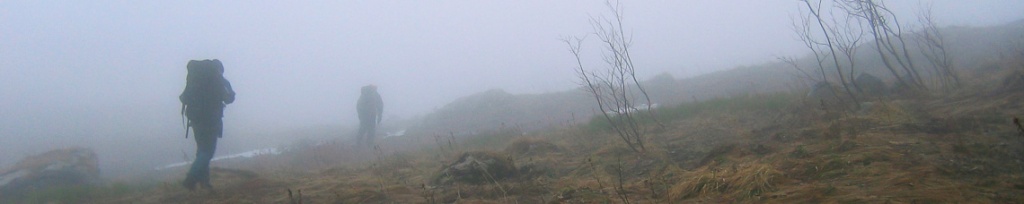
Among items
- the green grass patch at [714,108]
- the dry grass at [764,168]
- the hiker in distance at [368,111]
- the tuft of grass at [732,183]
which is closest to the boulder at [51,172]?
the dry grass at [764,168]

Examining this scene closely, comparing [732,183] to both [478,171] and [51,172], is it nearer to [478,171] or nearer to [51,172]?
[478,171]

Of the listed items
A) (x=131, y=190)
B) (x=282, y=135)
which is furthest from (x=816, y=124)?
(x=282, y=135)

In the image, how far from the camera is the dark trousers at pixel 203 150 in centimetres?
623

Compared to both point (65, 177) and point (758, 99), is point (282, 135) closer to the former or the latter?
point (65, 177)

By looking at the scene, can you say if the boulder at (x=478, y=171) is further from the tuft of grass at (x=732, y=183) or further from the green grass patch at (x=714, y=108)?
the green grass patch at (x=714, y=108)

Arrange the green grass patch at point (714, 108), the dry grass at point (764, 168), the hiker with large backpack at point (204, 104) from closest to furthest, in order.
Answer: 1. the dry grass at point (764, 168)
2. the hiker with large backpack at point (204, 104)
3. the green grass patch at point (714, 108)

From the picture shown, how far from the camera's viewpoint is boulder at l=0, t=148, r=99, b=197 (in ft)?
28.9

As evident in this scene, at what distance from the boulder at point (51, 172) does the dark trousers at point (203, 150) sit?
389cm

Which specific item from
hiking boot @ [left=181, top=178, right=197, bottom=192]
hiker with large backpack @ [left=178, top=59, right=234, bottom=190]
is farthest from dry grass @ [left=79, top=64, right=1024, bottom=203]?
hiker with large backpack @ [left=178, top=59, right=234, bottom=190]

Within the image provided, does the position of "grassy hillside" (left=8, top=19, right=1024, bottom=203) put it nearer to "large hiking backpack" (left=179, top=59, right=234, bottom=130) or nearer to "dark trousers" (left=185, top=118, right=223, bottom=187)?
"dark trousers" (left=185, top=118, right=223, bottom=187)

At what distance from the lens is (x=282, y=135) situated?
1222 inches

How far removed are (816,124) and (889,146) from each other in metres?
2.10

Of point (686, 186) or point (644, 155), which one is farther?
Result: point (644, 155)

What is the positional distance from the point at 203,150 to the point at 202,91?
0.70 meters
